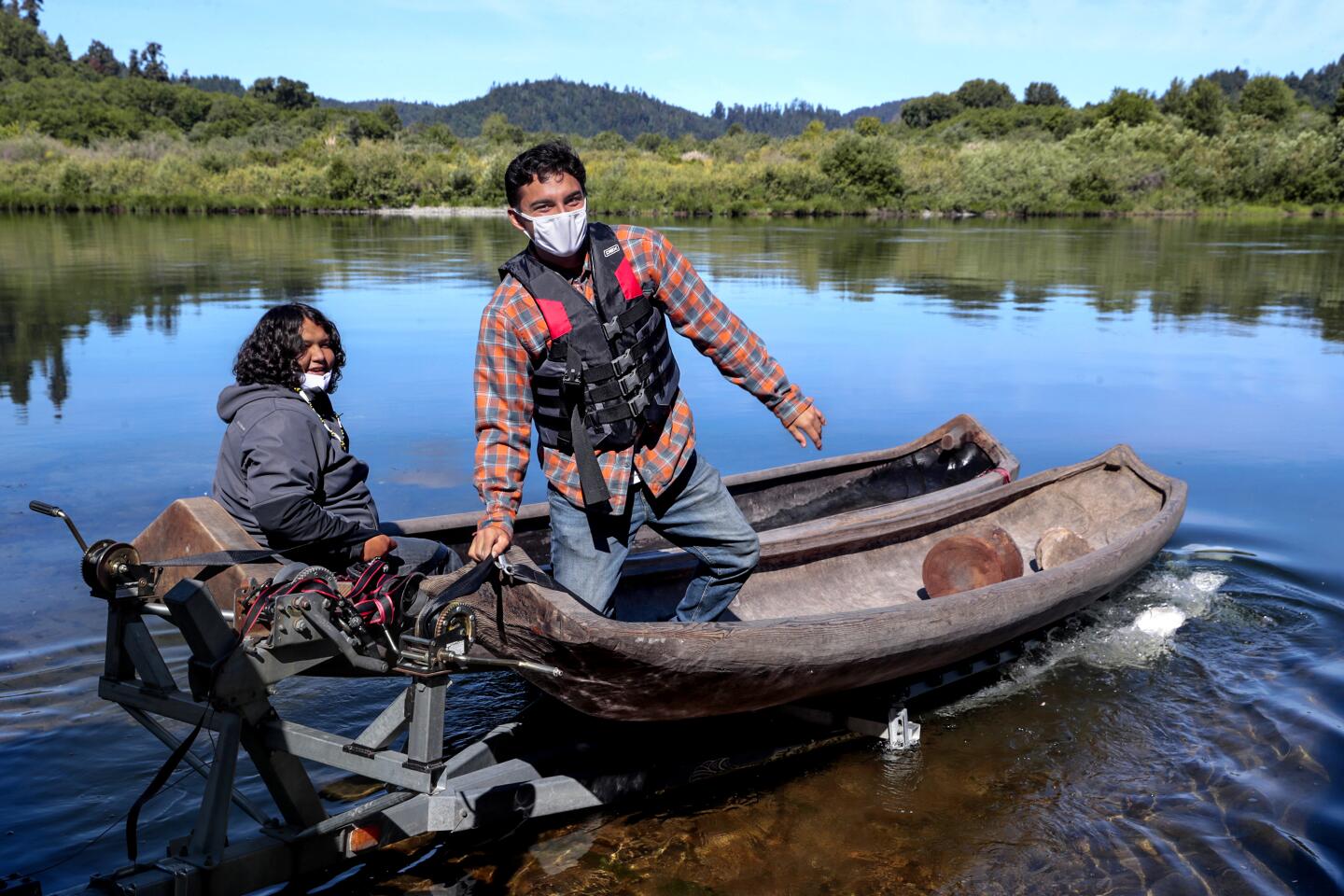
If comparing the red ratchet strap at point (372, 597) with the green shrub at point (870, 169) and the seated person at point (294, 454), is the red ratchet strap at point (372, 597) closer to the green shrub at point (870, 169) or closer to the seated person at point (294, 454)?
the seated person at point (294, 454)

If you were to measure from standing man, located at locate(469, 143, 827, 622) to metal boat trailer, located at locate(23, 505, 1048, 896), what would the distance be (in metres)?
0.58

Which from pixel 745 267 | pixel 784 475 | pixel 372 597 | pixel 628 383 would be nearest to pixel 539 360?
pixel 628 383

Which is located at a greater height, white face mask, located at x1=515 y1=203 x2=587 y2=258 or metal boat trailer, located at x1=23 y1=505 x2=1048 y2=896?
white face mask, located at x1=515 y1=203 x2=587 y2=258

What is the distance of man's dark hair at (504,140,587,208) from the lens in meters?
3.61

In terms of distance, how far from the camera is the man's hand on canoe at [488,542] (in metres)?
3.41

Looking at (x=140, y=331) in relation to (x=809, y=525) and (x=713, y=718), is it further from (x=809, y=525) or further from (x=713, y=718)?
(x=713, y=718)

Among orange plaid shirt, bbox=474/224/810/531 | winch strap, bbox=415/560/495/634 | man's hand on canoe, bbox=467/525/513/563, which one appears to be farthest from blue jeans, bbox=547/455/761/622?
winch strap, bbox=415/560/495/634

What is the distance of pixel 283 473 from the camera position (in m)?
4.03

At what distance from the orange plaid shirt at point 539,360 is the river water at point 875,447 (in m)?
1.37

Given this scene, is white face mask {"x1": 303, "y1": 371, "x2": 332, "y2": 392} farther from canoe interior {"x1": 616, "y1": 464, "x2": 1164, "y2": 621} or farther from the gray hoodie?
canoe interior {"x1": 616, "y1": 464, "x2": 1164, "y2": 621}

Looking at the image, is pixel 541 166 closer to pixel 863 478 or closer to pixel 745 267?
pixel 863 478

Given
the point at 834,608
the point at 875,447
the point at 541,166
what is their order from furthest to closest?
the point at 875,447 < the point at 834,608 < the point at 541,166

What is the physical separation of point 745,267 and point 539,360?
2348 centimetres

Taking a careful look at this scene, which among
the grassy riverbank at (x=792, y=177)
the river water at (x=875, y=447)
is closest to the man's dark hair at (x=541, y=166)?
the river water at (x=875, y=447)
